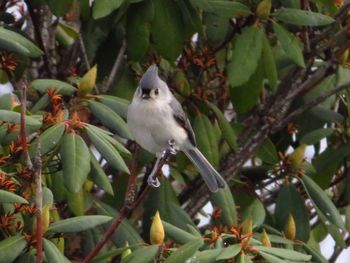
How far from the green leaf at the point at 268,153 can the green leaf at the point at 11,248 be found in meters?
1.18

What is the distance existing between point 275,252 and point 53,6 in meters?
1.09

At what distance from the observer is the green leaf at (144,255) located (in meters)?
2.52

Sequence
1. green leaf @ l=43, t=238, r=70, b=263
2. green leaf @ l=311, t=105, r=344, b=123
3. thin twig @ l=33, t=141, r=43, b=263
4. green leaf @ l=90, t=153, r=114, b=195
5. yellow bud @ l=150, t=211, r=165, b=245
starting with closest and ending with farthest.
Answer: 1. thin twig @ l=33, t=141, r=43, b=263
2. green leaf @ l=43, t=238, r=70, b=263
3. yellow bud @ l=150, t=211, r=165, b=245
4. green leaf @ l=90, t=153, r=114, b=195
5. green leaf @ l=311, t=105, r=344, b=123

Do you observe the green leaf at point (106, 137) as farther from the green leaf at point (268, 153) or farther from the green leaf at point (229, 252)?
the green leaf at point (268, 153)

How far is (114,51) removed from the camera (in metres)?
3.49

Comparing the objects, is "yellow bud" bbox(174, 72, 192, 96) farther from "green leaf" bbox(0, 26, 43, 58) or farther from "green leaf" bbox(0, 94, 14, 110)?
"green leaf" bbox(0, 94, 14, 110)

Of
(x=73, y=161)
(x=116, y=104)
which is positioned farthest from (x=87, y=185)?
(x=73, y=161)

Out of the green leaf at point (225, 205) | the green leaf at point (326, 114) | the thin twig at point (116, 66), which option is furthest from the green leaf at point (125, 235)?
the green leaf at point (326, 114)

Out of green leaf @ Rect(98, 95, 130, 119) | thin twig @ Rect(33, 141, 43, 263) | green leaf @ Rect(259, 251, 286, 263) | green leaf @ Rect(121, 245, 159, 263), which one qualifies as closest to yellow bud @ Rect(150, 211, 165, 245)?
green leaf @ Rect(121, 245, 159, 263)

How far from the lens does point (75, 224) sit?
254cm

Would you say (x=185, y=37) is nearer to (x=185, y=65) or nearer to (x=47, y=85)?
(x=185, y=65)

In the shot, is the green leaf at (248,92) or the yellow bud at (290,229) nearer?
the yellow bud at (290,229)

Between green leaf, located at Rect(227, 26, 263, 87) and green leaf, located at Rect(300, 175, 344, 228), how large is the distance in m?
0.42

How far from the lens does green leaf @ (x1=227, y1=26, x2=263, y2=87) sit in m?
3.16
